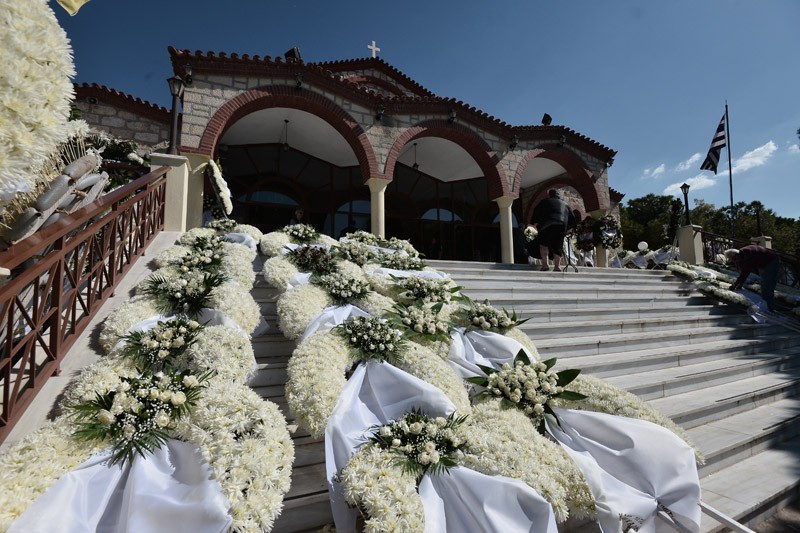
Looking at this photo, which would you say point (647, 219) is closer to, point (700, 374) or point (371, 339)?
point (700, 374)

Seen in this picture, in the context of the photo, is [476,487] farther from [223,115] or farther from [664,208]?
[664,208]

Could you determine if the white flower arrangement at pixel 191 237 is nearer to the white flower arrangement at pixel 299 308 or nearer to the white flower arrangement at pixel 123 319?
the white flower arrangement at pixel 123 319

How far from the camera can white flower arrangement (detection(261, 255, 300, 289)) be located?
4524 mm

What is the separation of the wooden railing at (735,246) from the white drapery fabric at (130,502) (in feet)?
49.1

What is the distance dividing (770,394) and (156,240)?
8.55m

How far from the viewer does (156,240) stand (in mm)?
5344

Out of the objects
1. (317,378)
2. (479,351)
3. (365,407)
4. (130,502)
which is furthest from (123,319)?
(479,351)

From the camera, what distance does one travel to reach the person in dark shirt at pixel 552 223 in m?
7.65

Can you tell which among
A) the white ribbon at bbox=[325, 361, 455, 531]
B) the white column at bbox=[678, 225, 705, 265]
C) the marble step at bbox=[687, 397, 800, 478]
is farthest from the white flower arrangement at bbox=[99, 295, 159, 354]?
the white column at bbox=[678, 225, 705, 265]

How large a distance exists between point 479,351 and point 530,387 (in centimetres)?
82

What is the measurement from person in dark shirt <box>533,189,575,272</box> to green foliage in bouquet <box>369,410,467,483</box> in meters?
6.28

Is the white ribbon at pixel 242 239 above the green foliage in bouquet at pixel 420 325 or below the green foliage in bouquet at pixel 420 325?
above

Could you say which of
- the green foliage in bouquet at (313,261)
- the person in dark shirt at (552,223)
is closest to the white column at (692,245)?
the person in dark shirt at (552,223)

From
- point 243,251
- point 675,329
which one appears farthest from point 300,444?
point 675,329
